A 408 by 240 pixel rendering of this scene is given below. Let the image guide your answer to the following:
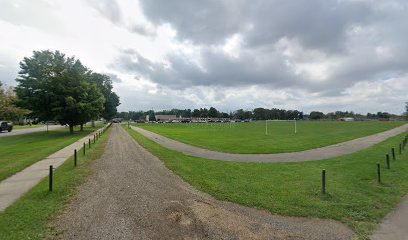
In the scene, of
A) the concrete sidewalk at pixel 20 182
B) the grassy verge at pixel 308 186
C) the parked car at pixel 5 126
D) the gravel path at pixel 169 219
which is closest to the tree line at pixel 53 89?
the parked car at pixel 5 126

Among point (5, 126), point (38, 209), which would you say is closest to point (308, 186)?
point (38, 209)

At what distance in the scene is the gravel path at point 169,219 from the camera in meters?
6.31

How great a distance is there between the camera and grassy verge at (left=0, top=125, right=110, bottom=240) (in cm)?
633

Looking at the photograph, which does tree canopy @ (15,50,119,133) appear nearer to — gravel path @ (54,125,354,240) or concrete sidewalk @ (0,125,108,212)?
concrete sidewalk @ (0,125,108,212)

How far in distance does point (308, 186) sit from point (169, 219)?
6.09m

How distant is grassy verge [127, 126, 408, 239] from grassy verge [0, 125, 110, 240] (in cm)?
461

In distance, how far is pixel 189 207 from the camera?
8.06 metres

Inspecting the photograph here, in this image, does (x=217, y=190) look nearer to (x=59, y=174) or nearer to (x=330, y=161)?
(x=59, y=174)

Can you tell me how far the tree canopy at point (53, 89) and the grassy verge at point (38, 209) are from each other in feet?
106

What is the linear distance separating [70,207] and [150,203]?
2328 millimetres

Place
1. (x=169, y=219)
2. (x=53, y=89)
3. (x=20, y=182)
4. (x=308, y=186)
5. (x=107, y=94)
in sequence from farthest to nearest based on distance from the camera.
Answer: (x=107, y=94) → (x=53, y=89) → (x=20, y=182) → (x=308, y=186) → (x=169, y=219)

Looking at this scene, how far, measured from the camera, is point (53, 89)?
138 ft

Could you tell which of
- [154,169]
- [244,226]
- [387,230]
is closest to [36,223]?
[244,226]

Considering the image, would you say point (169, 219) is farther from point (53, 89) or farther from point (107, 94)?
point (107, 94)
